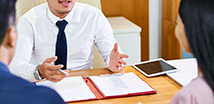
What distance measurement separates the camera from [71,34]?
1.77m

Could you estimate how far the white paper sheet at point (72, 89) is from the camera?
1.14 metres

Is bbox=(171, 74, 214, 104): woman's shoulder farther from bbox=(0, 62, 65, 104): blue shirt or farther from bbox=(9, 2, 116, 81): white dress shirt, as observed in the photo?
bbox=(9, 2, 116, 81): white dress shirt

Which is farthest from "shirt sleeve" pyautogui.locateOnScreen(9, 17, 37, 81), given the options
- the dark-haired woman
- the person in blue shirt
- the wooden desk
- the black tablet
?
the dark-haired woman

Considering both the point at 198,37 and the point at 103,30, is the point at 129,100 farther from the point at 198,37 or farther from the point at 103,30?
the point at 103,30

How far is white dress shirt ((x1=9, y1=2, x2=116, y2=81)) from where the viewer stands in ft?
5.68

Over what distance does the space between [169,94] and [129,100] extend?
0.60 ft

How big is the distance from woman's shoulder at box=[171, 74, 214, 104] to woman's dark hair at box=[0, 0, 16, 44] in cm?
49

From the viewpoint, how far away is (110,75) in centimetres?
138

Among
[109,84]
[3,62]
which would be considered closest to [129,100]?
[109,84]

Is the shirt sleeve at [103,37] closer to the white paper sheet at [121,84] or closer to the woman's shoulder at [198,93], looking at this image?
the white paper sheet at [121,84]

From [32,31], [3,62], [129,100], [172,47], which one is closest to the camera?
[3,62]

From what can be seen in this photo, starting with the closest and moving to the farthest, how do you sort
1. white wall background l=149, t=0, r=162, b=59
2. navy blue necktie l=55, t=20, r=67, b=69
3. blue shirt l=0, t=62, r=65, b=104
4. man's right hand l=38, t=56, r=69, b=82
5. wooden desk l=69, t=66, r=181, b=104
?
1. blue shirt l=0, t=62, r=65, b=104
2. wooden desk l=69, t=66, r=181, b=104
3. man's right hand l=38, t=56, r=69, b=82
4. navy blue necktie l=55, t=20, r=67, b=69
5. white wall background l=149, t=0, r=162, b=59

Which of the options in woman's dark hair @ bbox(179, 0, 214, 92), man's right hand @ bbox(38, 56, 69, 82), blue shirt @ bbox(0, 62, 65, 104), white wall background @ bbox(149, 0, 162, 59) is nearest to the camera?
blue shirt @ bbox(0, 62, 65, 104)

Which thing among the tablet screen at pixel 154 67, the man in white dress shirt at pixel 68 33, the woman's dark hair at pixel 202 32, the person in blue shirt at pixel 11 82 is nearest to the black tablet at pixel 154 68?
the tablet screen at pixel 154 67
